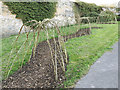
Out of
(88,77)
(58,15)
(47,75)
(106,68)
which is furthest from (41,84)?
(58,15)

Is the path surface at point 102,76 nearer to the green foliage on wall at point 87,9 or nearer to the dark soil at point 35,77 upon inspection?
the dark soil at point 35,77

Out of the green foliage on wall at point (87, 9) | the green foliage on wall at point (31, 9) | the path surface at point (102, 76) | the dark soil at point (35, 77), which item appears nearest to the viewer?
the path surface at point (102, 76)

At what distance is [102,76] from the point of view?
86.1 inches

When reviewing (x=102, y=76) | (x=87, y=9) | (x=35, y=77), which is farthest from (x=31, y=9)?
(x=87, y=9)

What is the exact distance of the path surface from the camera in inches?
75.9

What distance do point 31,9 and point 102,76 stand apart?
6129mm

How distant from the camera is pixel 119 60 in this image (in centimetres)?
287

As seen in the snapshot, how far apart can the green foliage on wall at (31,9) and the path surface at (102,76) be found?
540cm

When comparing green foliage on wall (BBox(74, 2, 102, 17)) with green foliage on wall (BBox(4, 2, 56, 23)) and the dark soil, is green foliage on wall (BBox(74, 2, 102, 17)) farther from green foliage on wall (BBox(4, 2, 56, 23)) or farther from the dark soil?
the dark soil

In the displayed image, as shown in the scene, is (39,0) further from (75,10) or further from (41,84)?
(41,84)

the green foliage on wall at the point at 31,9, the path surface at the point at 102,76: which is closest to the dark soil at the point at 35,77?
the path surface at the point at 102,76

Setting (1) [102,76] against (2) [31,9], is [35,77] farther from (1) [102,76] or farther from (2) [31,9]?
(2) [31,9]

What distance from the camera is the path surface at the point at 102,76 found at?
6.32ft

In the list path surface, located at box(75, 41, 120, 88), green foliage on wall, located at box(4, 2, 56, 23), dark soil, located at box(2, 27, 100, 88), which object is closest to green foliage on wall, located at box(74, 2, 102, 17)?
green foliage on wall, located at box(4, 2, 56, 23)
